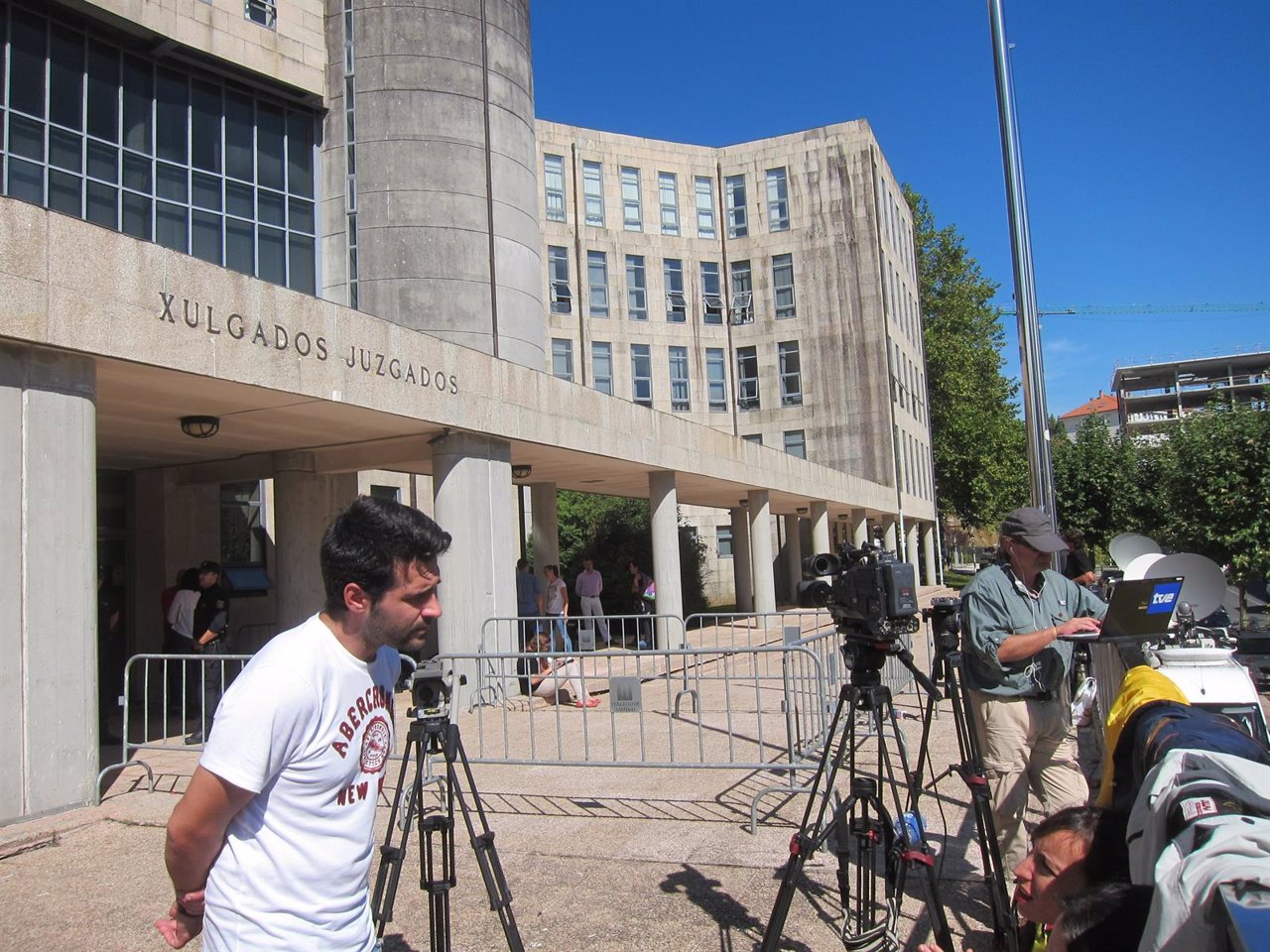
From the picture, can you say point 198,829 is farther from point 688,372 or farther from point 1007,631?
point 688,372

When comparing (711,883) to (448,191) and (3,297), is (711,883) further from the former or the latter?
(448,191)

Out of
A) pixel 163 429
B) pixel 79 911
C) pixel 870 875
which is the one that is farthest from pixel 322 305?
pixel 870 875

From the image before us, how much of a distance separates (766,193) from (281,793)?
1766 inches

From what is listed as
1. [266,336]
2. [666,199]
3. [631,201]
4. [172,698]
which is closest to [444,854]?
[266,336]

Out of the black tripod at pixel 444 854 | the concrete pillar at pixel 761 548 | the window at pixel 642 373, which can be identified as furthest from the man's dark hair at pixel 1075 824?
the window at pixel 642 373

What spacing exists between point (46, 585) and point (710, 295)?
1548 inches

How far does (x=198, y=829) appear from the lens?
2.14 meters

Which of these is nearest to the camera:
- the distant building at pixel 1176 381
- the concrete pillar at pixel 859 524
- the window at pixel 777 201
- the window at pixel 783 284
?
the concrete pillar at pixel 859 524

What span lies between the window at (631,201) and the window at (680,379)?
5700mm

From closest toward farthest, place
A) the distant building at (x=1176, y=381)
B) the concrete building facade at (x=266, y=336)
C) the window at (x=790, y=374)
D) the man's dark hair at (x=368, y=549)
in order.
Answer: the man's dark hair at (x=368, y=549), the concrete building facade at (x=266, y=336), the window at (x=790, y=374), the distant building at (x=1176, y=381)

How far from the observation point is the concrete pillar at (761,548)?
24547 mm

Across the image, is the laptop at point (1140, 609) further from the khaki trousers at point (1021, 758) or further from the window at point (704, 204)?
the window at point (704, 204)

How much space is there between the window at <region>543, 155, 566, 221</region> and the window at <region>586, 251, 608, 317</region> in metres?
2.13

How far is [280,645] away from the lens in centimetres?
231
